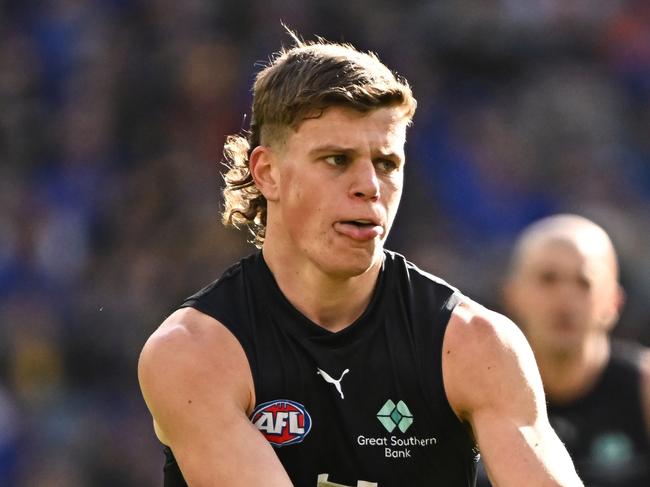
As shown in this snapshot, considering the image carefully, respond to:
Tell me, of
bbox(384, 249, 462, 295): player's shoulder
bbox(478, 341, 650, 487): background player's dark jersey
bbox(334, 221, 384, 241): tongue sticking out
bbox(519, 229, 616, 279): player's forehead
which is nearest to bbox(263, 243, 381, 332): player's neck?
bbox(384, 249, 462, 295): player's shoulder

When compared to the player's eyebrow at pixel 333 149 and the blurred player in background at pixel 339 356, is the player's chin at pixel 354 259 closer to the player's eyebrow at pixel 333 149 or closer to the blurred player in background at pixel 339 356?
the blurred player in background at pixel 339 356

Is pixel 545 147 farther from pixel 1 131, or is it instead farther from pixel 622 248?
pixel 1 131

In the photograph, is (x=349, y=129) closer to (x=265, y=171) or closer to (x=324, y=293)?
(x=265, y=171)

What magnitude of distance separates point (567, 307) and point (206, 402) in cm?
307

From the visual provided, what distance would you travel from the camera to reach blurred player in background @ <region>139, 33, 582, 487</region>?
404 cm

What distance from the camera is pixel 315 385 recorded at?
4207 millimetres

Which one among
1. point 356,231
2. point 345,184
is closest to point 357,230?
point 356,231

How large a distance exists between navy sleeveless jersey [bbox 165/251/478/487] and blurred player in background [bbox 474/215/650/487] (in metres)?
2.21

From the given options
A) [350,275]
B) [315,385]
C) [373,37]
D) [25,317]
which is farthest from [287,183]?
[373,37]

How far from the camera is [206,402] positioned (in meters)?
4.05

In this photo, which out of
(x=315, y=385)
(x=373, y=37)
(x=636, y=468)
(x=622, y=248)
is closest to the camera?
(x=315, y=385)

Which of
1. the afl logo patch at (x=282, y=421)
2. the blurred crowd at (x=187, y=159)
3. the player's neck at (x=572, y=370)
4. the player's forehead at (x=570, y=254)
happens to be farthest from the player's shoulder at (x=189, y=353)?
the blurred crowd at (x=187, y=159)

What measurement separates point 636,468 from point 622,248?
3637 mm

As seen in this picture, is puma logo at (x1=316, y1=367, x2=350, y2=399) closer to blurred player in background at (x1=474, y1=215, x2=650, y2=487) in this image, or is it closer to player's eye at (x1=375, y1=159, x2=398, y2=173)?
player's eye at (x1=375, y1=159, x2=398, y2=173)
